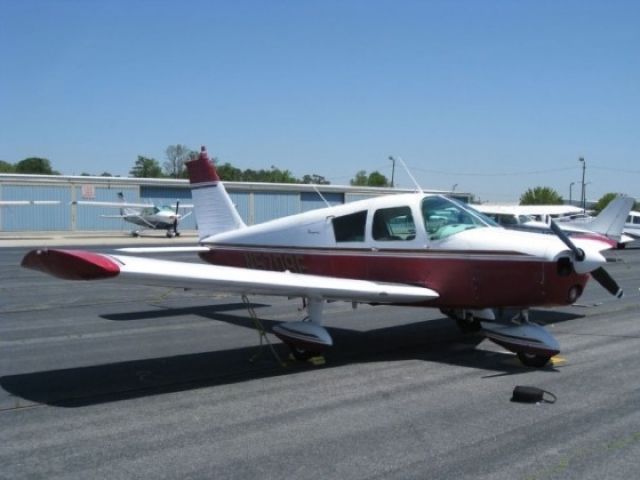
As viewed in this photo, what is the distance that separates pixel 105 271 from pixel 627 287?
14.6 meters

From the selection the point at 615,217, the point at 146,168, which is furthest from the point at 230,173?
the point at 615,217

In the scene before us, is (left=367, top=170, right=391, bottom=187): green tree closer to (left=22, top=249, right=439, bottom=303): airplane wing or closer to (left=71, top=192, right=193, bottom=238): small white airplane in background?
(left=71, top=192, right=193, bottom=238): small white airplane in background

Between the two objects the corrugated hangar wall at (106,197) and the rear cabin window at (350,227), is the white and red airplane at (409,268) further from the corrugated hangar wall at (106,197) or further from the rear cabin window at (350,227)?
the corrugated hangar wall at (106,197)

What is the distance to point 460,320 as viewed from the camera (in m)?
9.70

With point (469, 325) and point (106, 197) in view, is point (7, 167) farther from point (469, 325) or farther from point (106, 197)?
point (469, 325)

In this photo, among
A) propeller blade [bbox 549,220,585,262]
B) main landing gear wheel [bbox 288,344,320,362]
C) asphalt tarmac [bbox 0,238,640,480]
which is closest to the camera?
asphalt tarmac [bbox 0,238,640,480]

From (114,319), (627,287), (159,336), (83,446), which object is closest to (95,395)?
(83,446)

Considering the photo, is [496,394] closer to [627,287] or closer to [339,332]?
[339,332]

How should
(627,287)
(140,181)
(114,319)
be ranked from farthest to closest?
(140,181)
(627,287)
(114,319)

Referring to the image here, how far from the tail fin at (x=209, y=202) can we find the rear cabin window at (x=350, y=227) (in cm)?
310

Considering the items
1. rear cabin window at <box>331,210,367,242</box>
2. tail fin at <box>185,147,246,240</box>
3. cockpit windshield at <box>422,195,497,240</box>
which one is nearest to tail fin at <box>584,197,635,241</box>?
tail fin at <box>185,147,246,240</box>

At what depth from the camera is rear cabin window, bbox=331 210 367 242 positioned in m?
8.91

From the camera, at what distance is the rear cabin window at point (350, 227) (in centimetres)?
891

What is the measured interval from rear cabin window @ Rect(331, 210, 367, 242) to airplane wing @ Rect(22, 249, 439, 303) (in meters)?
0.82
